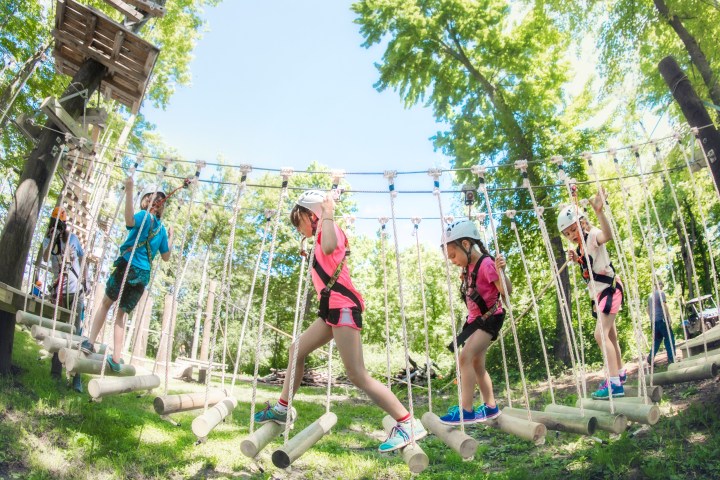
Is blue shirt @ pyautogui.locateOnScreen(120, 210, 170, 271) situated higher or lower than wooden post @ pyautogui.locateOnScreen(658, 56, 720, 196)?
lower

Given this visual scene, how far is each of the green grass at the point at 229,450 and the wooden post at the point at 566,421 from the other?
1951 mm

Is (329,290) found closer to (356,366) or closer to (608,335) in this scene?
(356,366)

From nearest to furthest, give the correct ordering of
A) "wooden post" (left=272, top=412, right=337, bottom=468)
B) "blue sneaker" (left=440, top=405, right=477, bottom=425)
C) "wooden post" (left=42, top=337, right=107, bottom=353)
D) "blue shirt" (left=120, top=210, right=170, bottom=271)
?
"wooden post" (left=272, top=412, right=337, bottom=468)
"blue sneaker" (left=440, top=405, right=477, bottom=425)
"wooden post" (left=42, top=337, right=107, bottom=353)
"blue shirt" (left=120, top=210, right=170, bottom=271)

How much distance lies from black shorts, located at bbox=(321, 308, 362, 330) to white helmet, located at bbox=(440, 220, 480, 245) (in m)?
1.03

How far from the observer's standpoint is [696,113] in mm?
4242

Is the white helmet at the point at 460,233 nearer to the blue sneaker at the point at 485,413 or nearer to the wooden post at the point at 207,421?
the blue sneaker at the point at 485,413

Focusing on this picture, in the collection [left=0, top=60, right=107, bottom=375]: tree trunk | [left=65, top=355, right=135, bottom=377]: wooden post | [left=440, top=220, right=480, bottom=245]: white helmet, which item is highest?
[left=0, top=60, right=107, bottom=375]: tree trunk

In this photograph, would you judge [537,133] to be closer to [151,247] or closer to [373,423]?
[373,423]

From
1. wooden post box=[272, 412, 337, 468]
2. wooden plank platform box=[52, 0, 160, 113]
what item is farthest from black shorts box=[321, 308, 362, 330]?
wooden plank platform box=[52, 0, 160, 113]

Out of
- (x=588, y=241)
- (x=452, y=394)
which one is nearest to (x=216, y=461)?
(x=588, y=241)

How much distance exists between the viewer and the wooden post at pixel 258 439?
269 centimetres

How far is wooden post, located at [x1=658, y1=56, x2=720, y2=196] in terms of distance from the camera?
414 cm

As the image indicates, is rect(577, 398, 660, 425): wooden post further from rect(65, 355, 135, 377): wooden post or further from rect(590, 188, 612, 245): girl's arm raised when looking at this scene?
rect(65, 355, 135, 377): wooden post

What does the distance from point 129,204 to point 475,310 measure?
8.54 feet
